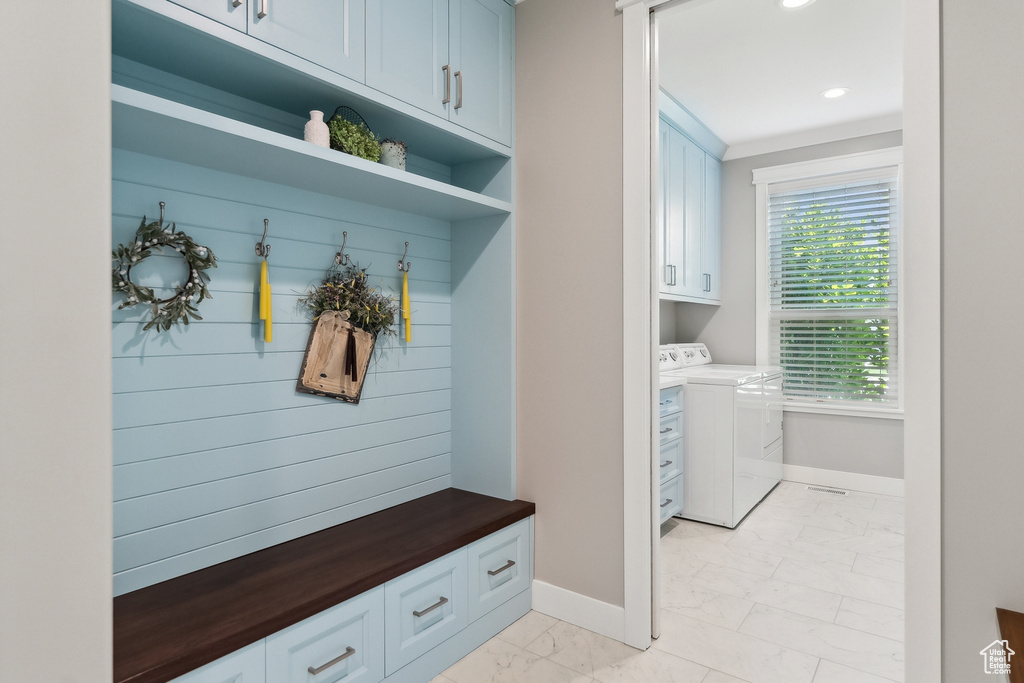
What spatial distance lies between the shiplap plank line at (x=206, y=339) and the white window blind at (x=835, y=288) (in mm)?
3755

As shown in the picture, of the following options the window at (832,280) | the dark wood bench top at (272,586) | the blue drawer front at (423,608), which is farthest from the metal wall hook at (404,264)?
the window at (832,280)

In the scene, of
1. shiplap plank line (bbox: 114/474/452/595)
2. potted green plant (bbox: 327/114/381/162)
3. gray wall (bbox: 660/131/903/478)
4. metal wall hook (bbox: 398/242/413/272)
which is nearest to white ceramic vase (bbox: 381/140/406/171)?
potted green plant (bbox: 327/114/381/162)

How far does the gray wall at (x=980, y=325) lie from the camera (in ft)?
4.26

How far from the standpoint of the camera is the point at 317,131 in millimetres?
1594

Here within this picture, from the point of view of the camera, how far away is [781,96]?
133 inches

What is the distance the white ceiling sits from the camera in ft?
8.21

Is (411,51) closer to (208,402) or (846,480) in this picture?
(208,402)

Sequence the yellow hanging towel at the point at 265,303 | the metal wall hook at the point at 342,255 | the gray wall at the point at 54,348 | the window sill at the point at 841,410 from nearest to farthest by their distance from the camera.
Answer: the gray wall at the point at 54,348
the yellow hanging towel at the point at 265,303
the metal wall hook at the point at 342,255
the window sill at the point at 841,410

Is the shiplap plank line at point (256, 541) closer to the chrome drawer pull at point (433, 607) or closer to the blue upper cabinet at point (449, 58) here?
the chrome drawer pull at point (433, 607)

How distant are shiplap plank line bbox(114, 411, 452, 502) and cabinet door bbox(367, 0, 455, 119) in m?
1.21

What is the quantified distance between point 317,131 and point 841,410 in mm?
4045

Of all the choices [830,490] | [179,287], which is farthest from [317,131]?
[830,490]

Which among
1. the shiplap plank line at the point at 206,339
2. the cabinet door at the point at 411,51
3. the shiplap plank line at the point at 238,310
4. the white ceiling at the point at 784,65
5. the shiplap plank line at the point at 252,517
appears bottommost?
the shiplap plank line at the point at 252,517

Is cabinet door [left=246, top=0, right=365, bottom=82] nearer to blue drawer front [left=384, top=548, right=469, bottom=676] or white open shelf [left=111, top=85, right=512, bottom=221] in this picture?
white open shelf [left=111, top=85, right=512, bottom=221]
